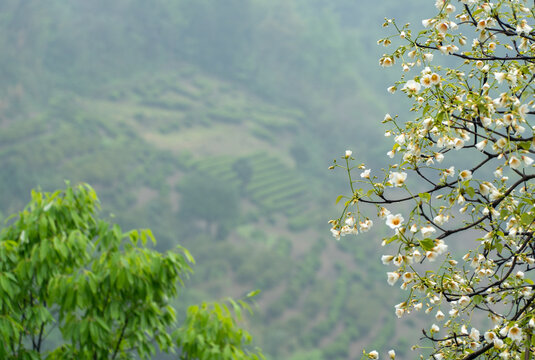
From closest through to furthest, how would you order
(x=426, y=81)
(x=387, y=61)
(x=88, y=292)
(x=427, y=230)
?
(x=427, y=230), (x=426, y=81), (x=387, y=61), (x=88, y=292)

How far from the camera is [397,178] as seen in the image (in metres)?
1.78

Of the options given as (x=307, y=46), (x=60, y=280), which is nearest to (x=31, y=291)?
(x=60, y=280)

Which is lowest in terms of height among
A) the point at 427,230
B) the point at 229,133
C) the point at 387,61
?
the point at 427,230

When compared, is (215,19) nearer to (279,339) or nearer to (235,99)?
(235,99)

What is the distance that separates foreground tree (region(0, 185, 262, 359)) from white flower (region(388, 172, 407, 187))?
1441 millimetres

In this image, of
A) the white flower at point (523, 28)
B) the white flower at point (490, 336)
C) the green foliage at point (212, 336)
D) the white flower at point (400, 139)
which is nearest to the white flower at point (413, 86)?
the white flower at point (400, 139)

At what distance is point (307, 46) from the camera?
7712 centimetres

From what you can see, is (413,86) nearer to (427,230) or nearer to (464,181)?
(464,181)

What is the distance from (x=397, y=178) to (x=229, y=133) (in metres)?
64.4

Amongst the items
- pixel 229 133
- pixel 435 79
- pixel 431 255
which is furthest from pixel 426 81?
pixel 229 133

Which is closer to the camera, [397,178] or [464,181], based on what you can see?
[464,181]

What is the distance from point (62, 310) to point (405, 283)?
1652mm

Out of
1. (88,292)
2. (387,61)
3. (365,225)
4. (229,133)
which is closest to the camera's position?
(365,225)

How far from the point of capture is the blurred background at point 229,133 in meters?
48.8
